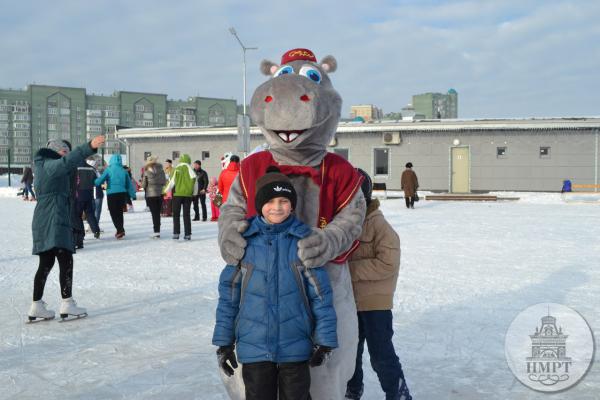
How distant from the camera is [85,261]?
8.02 m

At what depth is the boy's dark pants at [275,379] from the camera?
2.25 m

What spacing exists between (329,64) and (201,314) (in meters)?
3.13

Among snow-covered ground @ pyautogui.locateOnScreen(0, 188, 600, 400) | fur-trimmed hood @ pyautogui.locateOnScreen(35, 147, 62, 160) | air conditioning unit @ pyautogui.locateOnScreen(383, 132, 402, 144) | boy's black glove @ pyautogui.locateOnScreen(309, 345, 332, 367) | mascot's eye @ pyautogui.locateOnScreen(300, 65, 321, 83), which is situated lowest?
snow-covered ground @ pyautogui.locateOnScreen(0, 188, 600, 400)

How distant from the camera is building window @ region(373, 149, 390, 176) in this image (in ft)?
85.1

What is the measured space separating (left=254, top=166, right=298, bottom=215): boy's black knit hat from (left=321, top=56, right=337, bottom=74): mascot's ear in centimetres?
76

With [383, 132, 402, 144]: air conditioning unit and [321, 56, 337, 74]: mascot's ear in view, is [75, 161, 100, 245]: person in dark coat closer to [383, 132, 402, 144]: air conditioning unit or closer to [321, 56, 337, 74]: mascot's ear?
[321, 56, 337, 74]: mascot's ear

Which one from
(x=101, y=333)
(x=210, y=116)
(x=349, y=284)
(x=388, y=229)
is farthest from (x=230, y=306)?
(x=210, y=116)

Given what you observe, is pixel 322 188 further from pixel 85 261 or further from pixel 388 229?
pixel 85 261

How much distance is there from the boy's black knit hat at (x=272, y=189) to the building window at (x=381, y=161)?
78.9 feet

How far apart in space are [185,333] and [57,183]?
182cm

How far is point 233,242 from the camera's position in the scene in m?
2.30

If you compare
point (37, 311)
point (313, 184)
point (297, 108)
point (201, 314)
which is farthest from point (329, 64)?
point (37, 311)

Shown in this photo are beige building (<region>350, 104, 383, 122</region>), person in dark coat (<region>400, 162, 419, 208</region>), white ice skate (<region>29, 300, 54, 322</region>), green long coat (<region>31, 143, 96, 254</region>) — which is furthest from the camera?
beige building (<region>350, 104, 383, 122</region>)

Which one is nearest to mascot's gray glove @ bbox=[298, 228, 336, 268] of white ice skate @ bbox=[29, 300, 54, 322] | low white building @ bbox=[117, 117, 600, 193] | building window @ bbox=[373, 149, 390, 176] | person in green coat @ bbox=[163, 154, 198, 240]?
white ice skate @ bbox=[29, 300, 54, 322]
